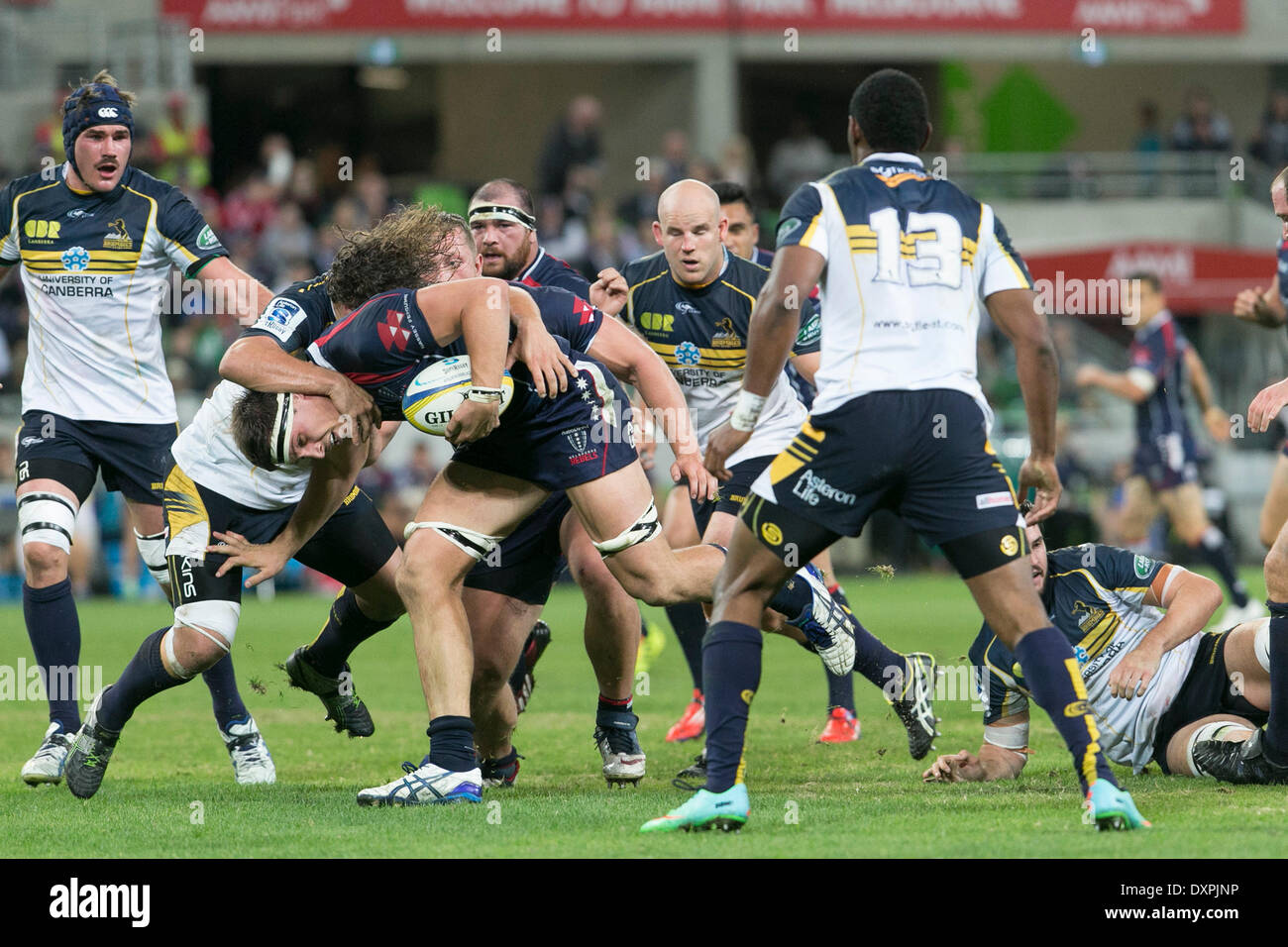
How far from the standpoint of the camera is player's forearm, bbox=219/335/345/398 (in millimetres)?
5609

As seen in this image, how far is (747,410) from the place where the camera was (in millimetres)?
5113

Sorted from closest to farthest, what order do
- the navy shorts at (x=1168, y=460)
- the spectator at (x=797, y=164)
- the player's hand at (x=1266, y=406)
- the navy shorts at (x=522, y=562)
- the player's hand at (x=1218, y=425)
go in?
the player's hand at (x=1266, y=406), the navy shorts at (x=522, y=562), the player's hand at (x=1218, y=425), the navy shorts at (x=1168, y=460), the spectator at (x=797, y=164)

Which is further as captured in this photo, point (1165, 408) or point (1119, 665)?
point (1165, 408)

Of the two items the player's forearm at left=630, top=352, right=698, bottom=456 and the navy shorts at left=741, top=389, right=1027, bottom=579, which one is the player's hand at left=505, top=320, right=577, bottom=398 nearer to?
the player's forearm at left=630, top=352, right=698, bottom=456

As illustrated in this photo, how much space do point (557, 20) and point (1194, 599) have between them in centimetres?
2020

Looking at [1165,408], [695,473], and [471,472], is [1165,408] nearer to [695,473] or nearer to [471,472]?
[695,473]

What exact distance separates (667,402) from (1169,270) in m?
19.5

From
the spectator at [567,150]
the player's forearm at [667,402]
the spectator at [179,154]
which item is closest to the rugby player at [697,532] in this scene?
the player's forearm at [667,402]

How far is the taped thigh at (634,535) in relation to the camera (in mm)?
5957

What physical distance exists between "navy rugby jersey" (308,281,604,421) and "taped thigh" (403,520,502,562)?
0.44 meters

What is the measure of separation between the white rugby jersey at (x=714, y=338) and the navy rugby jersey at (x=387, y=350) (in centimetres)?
196

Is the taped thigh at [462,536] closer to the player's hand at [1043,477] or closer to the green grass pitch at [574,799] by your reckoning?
the green grass pitch at [574,799]

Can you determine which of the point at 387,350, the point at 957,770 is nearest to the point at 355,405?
the point at 387,350

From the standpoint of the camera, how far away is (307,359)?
5.92 m
